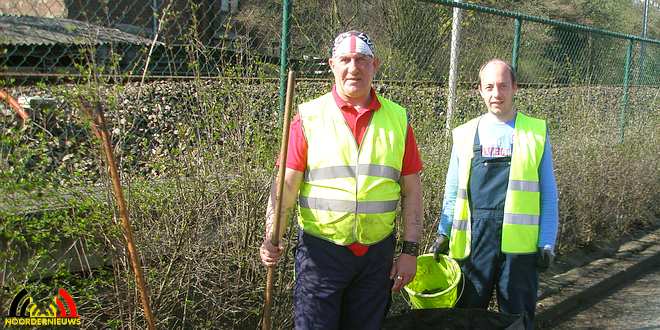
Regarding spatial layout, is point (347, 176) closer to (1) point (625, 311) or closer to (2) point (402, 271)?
(2) point (402, 271)

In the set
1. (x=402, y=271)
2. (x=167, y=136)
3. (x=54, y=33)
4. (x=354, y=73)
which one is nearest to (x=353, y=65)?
(x=354, y=73)

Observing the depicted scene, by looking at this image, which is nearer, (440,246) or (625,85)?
(440,246)

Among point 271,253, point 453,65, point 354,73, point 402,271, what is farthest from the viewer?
point 453,65

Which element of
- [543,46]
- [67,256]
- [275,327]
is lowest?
[275,327]

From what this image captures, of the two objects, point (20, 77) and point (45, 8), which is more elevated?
point (45, 8)

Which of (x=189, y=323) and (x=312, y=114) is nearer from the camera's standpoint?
(x=312, y=114)

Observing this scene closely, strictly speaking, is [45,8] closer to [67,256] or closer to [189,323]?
[67,256]

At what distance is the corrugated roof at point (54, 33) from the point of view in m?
3.09

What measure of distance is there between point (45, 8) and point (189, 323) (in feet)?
6.17

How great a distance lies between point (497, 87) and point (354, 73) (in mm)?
996

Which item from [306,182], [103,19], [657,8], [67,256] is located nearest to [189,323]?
[67,256]

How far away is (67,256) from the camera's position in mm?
3088

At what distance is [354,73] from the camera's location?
9.35 feet

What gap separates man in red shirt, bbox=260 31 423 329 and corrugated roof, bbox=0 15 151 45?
103cm
